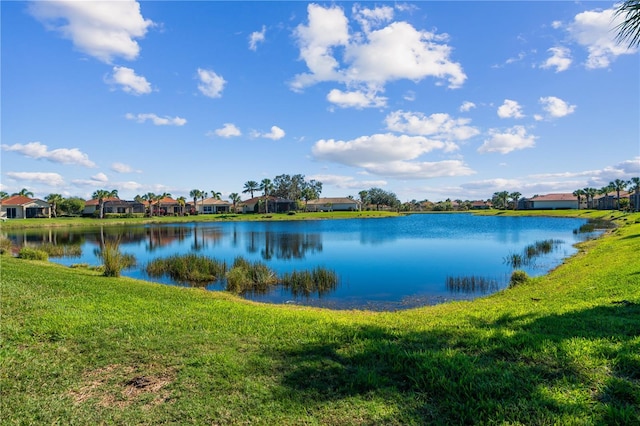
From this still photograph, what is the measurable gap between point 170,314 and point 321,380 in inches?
190

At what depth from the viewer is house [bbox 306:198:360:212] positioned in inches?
4890

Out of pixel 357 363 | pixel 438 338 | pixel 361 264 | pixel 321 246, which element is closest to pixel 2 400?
pixel 357 363

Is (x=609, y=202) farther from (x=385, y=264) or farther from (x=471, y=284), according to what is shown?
(x=471, y=284)

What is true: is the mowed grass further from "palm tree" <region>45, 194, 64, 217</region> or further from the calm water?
"palm tree" <region>45, 194, 64, 217</region>

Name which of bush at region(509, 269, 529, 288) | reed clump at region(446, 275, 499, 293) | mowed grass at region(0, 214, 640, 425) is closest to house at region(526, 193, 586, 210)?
reed clump at region(446, 275, 499, 293)

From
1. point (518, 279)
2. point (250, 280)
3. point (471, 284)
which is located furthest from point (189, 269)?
point (518, 279)

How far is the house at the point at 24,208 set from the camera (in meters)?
76.4

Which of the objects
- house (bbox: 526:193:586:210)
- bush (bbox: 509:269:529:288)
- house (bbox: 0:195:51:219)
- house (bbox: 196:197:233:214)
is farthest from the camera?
house (bbox: 526:193:586:210)

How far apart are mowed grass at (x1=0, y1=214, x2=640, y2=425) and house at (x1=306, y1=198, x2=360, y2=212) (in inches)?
4568

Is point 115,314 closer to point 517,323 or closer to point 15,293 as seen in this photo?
point 15,293

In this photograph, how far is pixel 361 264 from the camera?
23.6 metres

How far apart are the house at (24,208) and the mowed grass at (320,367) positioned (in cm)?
8916

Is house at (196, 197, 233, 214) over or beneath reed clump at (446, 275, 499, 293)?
over

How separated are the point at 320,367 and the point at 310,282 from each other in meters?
12.8
